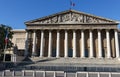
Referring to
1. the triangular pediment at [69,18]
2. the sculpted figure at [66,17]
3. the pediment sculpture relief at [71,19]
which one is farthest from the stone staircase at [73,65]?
the sculpted figure at [66,17]

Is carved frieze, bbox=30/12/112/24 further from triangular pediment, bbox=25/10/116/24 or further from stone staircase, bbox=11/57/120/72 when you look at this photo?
stone staircase, bbox=11/57/120/72

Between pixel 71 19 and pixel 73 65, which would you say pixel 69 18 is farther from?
pixel 73 65

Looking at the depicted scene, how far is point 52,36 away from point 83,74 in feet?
89.4

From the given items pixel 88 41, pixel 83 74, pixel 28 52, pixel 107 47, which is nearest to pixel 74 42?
pixel 88 41

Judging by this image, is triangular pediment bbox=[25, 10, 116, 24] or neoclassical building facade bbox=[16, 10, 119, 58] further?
triangular pediment bbox=[25, 10, 116, 24]

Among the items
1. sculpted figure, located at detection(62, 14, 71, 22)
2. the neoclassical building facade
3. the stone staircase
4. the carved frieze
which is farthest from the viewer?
sculpted figure, located at detection(62, 14, 71, 22)

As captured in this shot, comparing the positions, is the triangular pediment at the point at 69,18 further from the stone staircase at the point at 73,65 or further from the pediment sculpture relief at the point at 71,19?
the stone staircase at the point at 73,65

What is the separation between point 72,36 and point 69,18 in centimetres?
463

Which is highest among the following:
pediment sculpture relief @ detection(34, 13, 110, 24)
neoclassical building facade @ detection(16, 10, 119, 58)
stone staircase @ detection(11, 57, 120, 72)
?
pediment sculpture relief @ detection(34, 13, 110, 24)

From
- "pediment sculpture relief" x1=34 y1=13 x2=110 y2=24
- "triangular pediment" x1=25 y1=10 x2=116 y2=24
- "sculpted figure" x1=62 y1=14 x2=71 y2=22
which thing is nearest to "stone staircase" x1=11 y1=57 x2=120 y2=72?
"triangular pediment" x1=25 y1=10 x2=116 y2=24

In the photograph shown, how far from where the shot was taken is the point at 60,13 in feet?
144

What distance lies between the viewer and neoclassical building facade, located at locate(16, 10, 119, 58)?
4209cm

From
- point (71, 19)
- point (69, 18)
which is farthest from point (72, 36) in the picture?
point (69, 18)

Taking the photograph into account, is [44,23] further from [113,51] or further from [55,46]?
[113,51]
